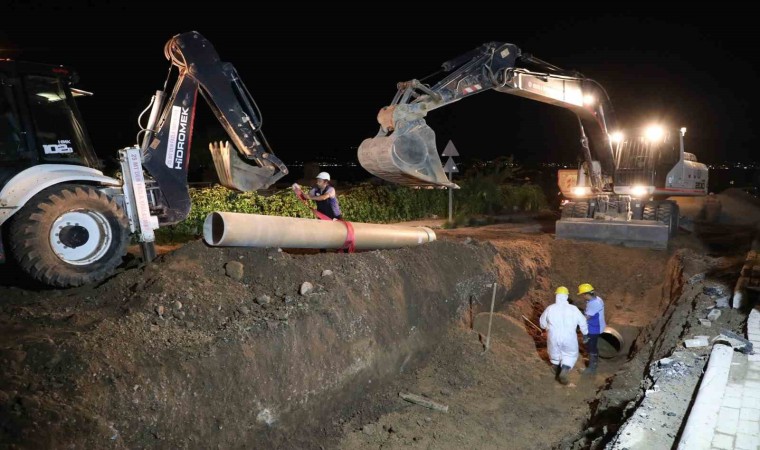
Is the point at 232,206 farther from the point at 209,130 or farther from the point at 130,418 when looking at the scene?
the point at 209,130

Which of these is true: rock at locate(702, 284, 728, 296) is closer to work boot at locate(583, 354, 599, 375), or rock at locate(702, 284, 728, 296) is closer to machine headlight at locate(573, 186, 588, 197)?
work boot at locate(583, 354, 599, 375)

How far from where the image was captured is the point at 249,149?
7.18 metres

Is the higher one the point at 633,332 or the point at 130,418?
the point at 130,418

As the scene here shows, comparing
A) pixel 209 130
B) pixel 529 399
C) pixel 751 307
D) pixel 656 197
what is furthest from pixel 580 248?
pixel 209 130

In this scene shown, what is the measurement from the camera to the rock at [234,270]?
6090 millimetres

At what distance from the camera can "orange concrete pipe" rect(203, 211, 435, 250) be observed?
19.7 feet

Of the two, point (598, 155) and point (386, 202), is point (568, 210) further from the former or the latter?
point (386, 202)

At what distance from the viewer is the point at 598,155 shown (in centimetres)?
1241

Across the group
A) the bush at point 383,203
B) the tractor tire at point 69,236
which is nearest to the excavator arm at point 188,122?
the tractor tire at point 69,236

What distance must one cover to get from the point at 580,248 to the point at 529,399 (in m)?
5.84

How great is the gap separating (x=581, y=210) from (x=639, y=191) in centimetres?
141

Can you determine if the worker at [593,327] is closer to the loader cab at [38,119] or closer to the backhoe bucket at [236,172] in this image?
the backhoe bucket at [236,172]

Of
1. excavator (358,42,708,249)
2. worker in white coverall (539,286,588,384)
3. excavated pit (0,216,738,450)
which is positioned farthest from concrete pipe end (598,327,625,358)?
excavator (358,42,708,249)

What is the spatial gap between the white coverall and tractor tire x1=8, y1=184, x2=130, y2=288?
5693 millimetres
